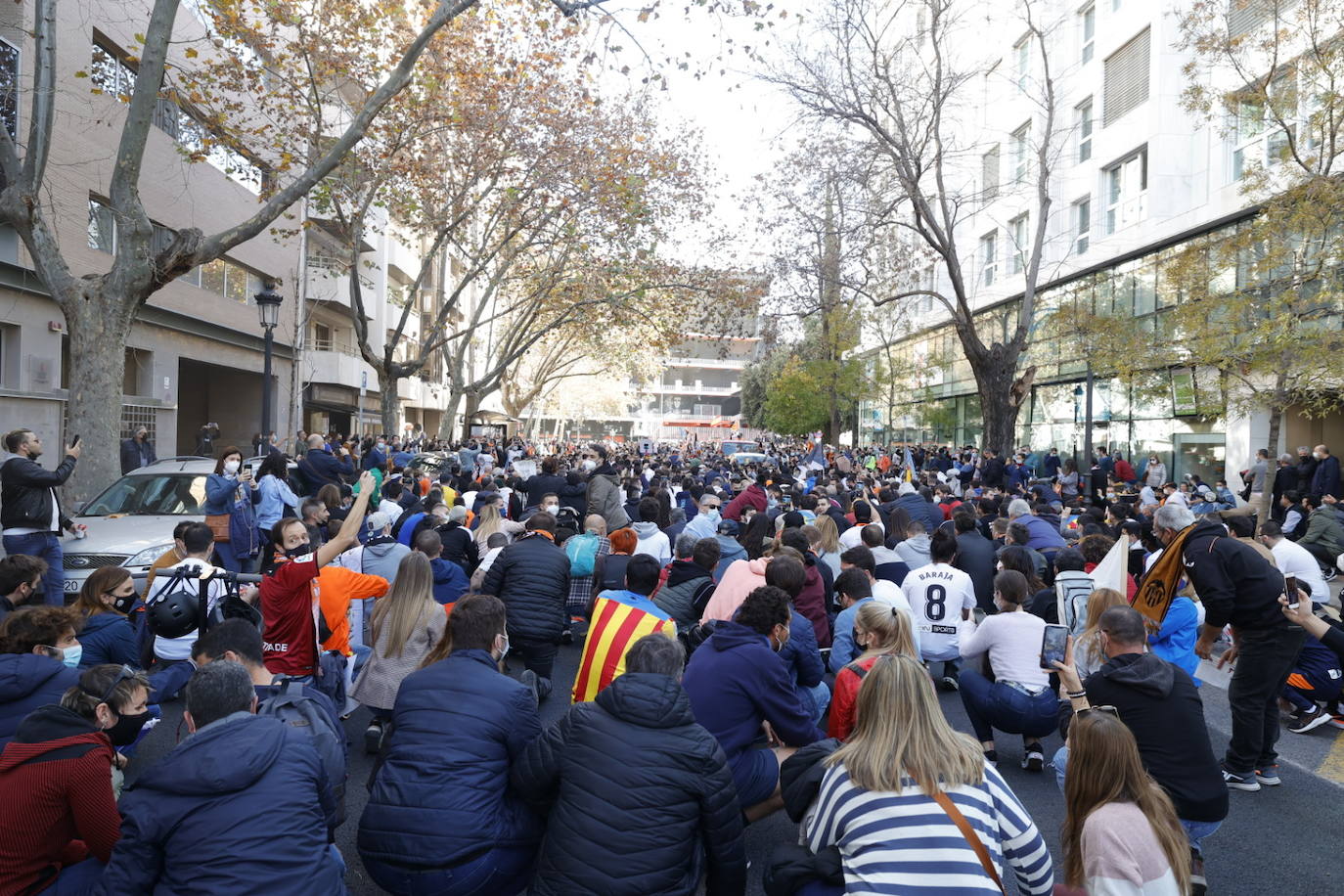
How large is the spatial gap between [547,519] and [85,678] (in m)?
4.25

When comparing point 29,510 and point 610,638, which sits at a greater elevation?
point 29,510

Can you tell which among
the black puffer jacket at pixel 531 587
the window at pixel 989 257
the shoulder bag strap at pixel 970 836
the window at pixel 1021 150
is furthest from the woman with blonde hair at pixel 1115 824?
the window at pixel 989 257

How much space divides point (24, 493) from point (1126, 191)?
26890 millimetres

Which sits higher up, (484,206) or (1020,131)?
(1020,131)

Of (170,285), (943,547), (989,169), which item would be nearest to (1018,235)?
(989,169)

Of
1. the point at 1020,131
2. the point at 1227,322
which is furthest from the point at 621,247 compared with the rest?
the point at 1020,131

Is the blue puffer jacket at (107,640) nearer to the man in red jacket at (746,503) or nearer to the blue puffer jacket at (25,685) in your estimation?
the blue puffer jacket at (25,685)

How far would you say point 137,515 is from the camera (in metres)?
9.86

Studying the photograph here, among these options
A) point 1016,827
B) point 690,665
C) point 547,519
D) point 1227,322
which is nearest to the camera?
point 1016,827

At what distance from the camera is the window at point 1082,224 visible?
27.6 m

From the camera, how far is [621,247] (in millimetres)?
24812

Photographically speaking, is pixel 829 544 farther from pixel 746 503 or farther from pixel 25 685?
pixel 25 685

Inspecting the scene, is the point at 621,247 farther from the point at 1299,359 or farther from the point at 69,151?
the point at 1299,359

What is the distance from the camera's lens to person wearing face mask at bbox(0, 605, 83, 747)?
3791 millimetres
